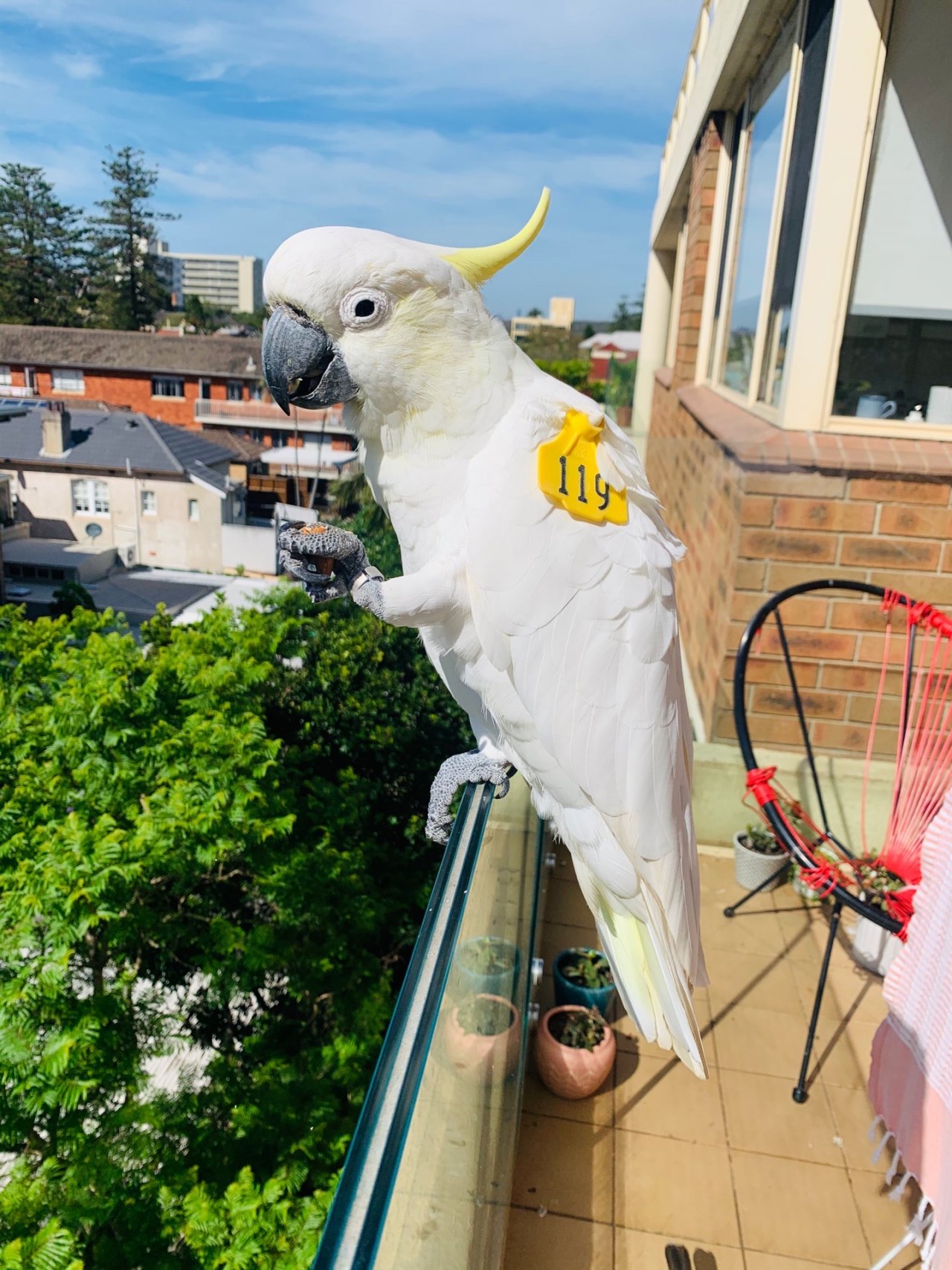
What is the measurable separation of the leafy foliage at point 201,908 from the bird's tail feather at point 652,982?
165cm

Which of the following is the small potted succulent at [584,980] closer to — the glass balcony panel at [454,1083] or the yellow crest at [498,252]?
the glass balcony panel at [454,1083]

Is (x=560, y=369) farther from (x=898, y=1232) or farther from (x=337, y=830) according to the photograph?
(x=898, y=1232)

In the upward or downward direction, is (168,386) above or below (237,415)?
above

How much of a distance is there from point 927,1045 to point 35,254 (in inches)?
1135

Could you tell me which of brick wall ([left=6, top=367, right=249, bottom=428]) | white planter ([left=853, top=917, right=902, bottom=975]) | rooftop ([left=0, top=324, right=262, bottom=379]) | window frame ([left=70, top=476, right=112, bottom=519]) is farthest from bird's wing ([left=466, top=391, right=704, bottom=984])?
brick wall ([left=6, top=367, right=249, bottom=428])

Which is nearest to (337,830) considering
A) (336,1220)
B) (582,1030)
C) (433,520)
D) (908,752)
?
(582,1030)

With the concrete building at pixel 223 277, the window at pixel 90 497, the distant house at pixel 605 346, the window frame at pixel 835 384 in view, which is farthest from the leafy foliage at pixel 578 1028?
the concrete building at pixel 223 277

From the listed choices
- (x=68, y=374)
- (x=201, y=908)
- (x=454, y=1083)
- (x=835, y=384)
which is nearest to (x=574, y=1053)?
(x=454, y=1083)

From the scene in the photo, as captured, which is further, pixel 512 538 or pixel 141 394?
pixel 141 394

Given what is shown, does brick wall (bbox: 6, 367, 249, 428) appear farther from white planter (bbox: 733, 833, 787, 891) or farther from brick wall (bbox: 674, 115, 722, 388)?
white planter (bbox: 733, 833, 787, 891)

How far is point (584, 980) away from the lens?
85.7 inches

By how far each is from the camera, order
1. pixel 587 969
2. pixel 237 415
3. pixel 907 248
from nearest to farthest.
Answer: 1. pixel 587 969
2. pixel 907 248
3. pixel 237 415

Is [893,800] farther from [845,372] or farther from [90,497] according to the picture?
[90,497]

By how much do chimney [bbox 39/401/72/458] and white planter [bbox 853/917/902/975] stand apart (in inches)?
767
